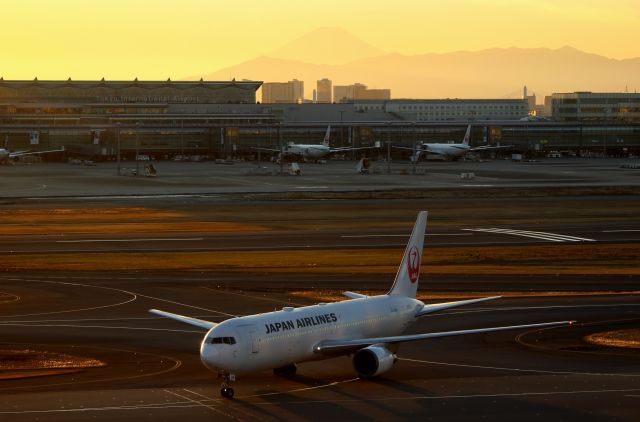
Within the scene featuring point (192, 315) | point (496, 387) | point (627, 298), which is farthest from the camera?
point (627, 298)

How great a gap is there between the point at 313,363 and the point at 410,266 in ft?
22.4

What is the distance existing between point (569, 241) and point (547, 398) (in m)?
59.6

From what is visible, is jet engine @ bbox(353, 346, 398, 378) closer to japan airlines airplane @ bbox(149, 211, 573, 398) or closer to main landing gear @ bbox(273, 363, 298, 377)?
japan airlines airplane @ bbox(149, 211, 573, 398)

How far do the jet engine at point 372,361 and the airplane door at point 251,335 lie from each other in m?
5.71

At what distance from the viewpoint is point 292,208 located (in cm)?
14138

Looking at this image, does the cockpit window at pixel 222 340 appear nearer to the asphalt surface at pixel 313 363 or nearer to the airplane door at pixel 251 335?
the airplane door at pixel 251 335

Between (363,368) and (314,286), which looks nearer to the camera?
(363,368)

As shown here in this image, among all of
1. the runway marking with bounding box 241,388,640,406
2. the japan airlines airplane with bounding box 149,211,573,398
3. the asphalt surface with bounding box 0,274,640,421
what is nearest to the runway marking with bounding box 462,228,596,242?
the asphalt surface with bounding box 0,274,640,421

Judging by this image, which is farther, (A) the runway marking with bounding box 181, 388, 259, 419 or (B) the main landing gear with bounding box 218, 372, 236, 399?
(B) the main landing gear with bounding box 218, 372, 236, 399

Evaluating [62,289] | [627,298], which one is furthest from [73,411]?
[627,298]

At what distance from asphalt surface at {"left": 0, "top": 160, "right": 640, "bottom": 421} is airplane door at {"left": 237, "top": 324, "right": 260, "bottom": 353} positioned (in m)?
2.12

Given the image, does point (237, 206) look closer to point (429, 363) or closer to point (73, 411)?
point (429, 363)

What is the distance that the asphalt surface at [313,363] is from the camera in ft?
148

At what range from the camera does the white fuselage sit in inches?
1770
